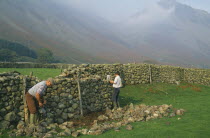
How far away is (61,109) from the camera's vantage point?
12.0 m

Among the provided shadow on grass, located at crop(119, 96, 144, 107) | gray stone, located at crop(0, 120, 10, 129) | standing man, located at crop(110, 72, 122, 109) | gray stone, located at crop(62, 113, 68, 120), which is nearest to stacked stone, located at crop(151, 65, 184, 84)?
shadow on grass, located at crop(119, 96, 144, 107)

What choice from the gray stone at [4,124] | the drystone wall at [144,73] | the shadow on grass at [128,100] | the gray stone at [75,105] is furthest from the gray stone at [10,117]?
the shadow on grass at [128,100]

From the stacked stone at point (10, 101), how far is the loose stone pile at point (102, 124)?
442 millimetres

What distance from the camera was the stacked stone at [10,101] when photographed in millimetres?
9484

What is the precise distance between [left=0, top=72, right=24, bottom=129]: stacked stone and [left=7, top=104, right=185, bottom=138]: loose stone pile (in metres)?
0.44

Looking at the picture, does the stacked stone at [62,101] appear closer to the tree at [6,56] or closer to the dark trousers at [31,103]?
the dark trousers at [31,103]

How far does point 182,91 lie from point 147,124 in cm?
1727

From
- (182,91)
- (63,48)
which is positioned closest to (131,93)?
(182,91)

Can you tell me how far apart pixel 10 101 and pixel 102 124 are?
4.78 m

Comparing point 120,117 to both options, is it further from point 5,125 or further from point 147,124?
point 5,125

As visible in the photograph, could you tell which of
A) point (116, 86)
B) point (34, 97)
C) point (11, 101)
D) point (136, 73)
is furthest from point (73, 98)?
point (136, 73)

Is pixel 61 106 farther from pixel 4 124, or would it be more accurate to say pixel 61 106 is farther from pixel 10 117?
pixel 4 124

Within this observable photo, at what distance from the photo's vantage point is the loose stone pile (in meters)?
9.07

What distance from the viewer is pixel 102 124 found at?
37.3 feet
